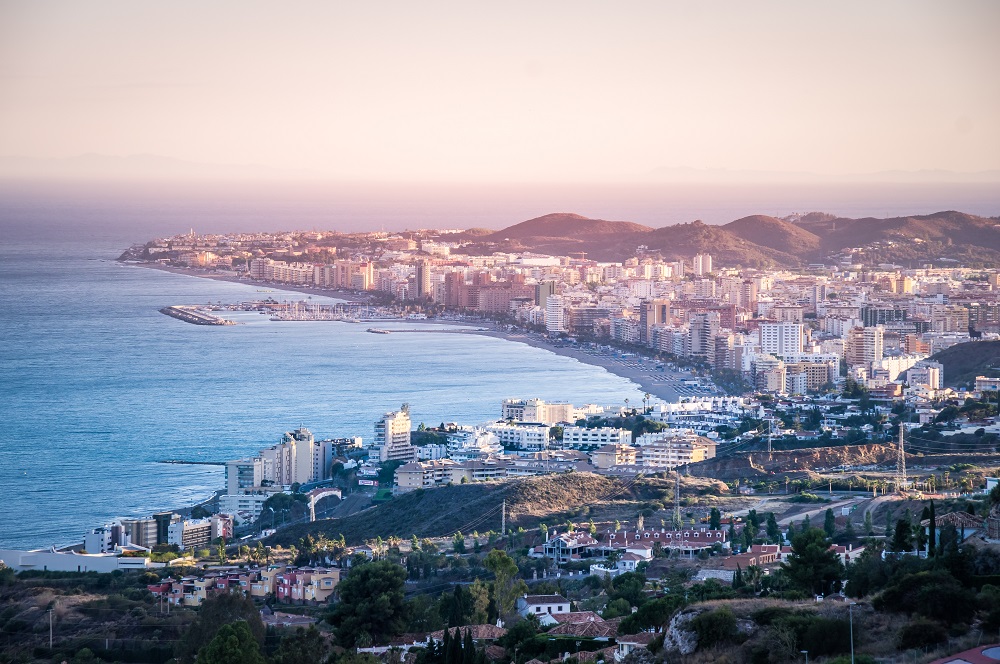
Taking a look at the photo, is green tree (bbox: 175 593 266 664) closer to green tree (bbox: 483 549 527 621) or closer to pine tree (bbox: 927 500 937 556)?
green tree (bbox: 483 549 527 621)

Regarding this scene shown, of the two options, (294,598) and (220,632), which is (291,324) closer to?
(294,598)

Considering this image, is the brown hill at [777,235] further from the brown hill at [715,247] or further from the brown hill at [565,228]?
the brown hill at [565,228]

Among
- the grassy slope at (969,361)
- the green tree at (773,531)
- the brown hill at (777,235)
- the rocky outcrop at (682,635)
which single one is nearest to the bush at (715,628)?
the rocky outcrop at (682,635)

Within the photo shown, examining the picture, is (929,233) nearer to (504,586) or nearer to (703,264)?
(703,264)

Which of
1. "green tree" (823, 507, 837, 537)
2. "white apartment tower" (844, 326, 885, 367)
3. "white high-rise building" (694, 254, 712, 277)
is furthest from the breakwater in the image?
"green tree" (823, 507, 837, 537)

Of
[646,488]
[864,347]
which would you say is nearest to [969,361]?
[864,347]

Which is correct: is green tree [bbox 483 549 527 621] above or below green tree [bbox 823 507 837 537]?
above
